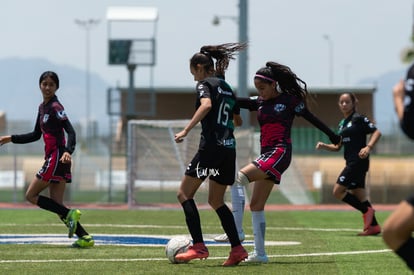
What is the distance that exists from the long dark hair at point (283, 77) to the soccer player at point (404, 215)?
411 centimetres

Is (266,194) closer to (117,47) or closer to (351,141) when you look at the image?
(351,141)

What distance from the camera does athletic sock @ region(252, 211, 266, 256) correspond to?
38.2ft

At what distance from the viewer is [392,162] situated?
32.9 metres

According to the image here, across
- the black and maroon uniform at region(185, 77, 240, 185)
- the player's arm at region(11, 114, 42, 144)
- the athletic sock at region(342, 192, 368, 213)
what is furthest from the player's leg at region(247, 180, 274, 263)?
the athletic sock at region(342, 192, 368, 213)

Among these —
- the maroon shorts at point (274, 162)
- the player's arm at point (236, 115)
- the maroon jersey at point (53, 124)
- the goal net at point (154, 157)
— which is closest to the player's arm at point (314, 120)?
the maroon shorts at point (274, 162)

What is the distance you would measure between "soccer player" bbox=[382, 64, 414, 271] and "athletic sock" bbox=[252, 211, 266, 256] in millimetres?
3952

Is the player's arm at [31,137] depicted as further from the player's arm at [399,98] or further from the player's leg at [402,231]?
the player's leg at [402,231]

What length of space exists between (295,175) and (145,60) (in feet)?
38.1

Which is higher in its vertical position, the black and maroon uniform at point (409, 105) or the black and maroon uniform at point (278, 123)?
the black and maroon uniform at point (409, 105)

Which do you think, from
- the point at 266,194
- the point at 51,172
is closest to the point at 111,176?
the point at 51,172

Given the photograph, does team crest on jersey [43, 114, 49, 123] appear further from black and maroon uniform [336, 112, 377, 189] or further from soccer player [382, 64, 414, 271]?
soccer player [382, 64, 414, 271]

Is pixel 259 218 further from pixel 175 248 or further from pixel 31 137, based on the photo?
pixel 31 137

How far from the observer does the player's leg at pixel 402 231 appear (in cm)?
761

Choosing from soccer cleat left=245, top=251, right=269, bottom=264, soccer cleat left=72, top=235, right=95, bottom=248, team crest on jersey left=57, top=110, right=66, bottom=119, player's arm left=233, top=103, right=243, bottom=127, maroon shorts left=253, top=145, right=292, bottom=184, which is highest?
player's arm left=233, top=103, right=243, bottom=127
